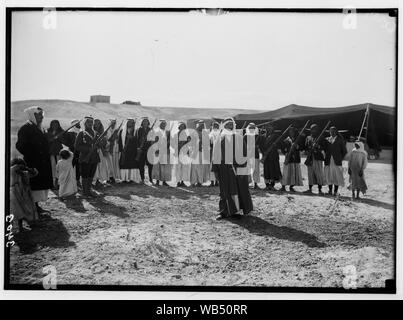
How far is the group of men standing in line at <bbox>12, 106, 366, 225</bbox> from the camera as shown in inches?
187

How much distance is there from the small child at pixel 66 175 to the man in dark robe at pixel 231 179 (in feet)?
5.58

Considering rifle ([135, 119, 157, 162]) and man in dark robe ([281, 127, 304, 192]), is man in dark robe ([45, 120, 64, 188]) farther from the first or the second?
man in dark robe ([281, 127, 304, 192])

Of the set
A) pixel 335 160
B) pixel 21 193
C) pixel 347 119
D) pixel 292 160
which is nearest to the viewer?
pixel 21 193

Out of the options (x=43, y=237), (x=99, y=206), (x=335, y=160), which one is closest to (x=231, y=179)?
(x=335, y=160)

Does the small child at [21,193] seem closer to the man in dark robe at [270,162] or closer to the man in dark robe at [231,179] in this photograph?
the man in dark robe at [231,179]

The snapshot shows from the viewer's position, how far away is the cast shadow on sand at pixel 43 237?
181 inches

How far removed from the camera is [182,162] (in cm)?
480

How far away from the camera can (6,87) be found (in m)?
4.57

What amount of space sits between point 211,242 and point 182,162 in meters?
0.99

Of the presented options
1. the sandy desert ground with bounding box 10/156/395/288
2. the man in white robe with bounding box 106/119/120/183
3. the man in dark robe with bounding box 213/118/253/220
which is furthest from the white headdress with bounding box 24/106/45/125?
the man in dark robe with bounding box 213/118/253/220

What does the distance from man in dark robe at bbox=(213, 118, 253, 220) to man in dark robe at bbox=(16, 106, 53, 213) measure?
199 centimetres

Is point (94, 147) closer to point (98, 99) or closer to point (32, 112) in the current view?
point (98, 99)
